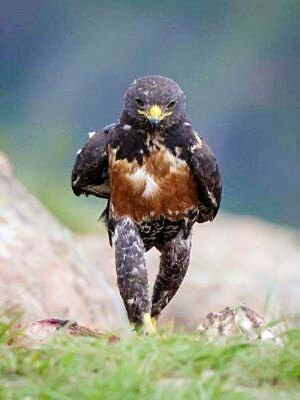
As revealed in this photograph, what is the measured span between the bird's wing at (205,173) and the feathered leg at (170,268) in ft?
0.84

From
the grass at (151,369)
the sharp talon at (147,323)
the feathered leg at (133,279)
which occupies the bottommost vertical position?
the grass at (151,369)

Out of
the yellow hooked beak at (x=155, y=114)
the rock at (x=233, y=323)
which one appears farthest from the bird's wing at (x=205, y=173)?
Answer: the rock at (x=233, y=323)

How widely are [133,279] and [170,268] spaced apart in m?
0.51

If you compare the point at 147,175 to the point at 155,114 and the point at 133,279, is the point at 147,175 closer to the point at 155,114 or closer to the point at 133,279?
the point at 155,114

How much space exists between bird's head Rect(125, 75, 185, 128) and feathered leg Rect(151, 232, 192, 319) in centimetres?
76

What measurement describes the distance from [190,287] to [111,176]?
163 inches

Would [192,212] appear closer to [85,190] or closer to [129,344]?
[85,190]

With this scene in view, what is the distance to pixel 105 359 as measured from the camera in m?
4.23

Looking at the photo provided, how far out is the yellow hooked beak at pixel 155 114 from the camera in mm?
6121

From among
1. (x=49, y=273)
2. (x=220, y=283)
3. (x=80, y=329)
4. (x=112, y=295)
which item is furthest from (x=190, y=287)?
(x=80, y=329)

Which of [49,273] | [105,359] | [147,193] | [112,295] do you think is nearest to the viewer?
[105,359]

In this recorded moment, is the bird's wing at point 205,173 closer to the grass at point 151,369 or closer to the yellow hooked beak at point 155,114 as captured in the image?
the yellow hooked beak at point 155,114

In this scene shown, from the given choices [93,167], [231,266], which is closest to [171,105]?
[93,167]

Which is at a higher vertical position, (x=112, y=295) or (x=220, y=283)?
(x=220, y=283)
